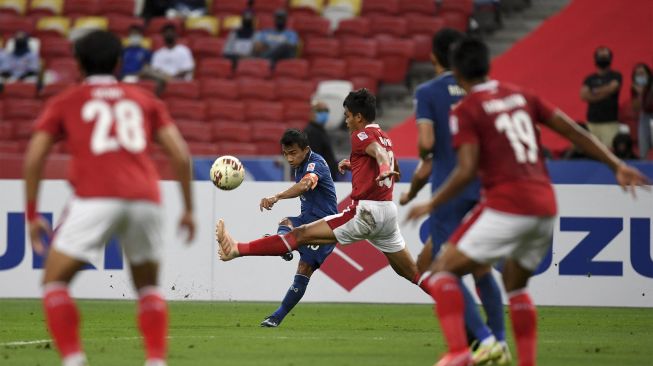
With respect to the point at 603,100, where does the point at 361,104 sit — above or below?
above

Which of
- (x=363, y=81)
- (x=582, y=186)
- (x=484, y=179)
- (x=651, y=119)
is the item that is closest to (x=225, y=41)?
(x=363, y=81)

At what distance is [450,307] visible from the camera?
793 centimetres

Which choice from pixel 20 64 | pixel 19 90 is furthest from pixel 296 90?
pixel 20 64

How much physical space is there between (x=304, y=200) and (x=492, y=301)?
13.9ft

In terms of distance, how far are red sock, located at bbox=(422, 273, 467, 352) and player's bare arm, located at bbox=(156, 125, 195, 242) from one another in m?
1.54

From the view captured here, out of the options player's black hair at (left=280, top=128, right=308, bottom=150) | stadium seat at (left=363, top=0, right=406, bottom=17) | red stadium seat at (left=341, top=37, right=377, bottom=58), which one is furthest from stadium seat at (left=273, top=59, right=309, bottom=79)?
player's black hair at (left=280, top=128, right=308, bottom=150)

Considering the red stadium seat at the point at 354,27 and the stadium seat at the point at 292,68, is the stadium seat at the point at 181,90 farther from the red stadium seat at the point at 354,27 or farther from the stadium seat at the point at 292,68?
the red stadium seat at the point at 354,27

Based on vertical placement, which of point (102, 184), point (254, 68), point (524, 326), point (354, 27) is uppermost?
point (102, 184)

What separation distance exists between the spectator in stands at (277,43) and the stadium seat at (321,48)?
0.94ft

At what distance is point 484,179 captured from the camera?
782 cm

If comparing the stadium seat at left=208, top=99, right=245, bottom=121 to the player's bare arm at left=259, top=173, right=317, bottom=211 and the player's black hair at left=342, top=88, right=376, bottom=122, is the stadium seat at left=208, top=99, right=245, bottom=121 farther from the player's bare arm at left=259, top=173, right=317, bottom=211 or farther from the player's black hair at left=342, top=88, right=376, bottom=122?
the player's black hair at left=342, top=88, right=376, bottom=122

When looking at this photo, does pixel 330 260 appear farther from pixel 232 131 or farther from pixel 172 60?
pixel 172 60

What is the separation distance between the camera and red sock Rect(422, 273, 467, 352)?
25.9 feet

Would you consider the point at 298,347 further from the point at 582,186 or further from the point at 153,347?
the point at 582,186
